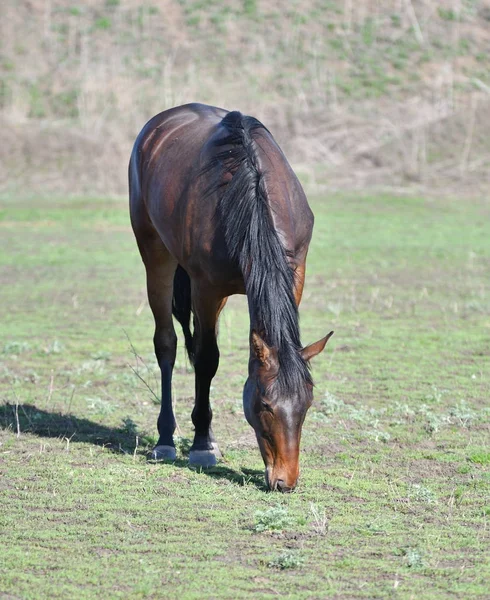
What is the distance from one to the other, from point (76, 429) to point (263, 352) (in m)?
2.31

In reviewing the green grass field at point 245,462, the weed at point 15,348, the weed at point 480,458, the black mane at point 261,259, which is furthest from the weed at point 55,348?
the weed at point 480,458

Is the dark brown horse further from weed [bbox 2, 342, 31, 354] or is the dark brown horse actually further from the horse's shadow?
weed [bbox 2, 342, 31, 354]

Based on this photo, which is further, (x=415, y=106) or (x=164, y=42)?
(x=164, y=42)

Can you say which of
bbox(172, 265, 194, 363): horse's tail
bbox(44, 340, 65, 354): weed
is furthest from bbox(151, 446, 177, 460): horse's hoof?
bbox(44, 340, 65, 354): weed

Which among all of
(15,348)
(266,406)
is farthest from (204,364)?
(15,348)

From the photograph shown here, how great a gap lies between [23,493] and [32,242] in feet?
42.6

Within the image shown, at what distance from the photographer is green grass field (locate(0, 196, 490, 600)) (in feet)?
13.1

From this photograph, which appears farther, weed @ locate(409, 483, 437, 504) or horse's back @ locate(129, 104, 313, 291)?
horse's back @ locate(129, 104, 313, 291)

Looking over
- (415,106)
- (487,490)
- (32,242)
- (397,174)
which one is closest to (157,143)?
(487,490)

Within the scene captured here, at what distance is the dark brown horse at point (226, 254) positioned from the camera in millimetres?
4773

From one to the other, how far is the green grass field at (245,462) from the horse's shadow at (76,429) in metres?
0.02

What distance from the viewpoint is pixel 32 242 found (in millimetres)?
17578

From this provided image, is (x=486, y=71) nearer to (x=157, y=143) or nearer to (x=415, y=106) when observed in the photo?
(x=415, y=106)

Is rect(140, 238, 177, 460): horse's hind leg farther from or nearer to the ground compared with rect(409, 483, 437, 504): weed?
farther from the ground
